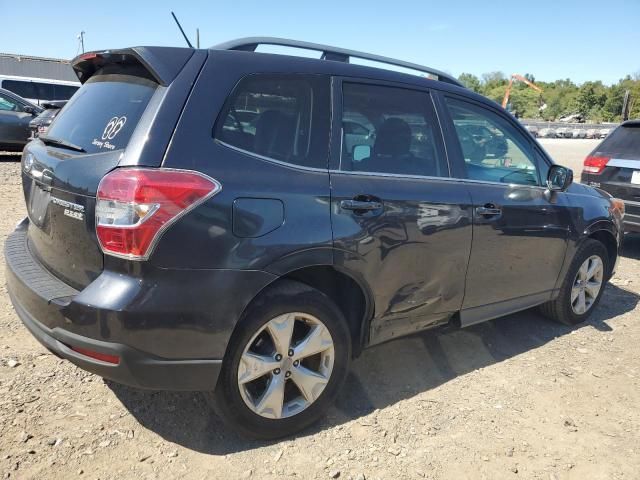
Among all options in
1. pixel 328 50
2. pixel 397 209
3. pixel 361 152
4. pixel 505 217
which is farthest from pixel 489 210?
pixel 328 50

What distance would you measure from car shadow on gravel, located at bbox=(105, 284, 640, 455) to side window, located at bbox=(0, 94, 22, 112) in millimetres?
11869

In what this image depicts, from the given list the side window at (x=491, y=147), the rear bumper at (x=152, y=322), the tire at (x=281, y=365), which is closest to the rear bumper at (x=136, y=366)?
the rear bumper at (x=152, y=322)

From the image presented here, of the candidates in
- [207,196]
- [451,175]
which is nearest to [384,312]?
[451,175]

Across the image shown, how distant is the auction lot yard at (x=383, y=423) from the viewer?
2562 mm

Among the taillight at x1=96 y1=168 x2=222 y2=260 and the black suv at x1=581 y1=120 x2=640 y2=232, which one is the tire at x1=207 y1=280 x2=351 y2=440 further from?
the black suv at x1=581 y1=120 x2=640 y2=232

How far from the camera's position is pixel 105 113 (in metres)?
2.65

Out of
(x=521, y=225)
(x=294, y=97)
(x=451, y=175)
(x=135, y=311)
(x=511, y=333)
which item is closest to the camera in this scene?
(x=135, y=311)

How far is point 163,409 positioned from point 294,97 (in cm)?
186

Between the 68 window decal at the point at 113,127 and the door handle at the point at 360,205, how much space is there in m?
1.12

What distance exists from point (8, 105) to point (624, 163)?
13.0m

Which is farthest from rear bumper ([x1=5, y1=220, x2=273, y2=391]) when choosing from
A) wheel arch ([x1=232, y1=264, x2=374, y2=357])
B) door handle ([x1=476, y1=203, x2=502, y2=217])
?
door handle ([x1=476, y1=203, x2=502, y2=217])

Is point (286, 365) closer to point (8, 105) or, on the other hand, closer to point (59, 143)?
point (59, 143)

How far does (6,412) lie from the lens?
280 centimetres

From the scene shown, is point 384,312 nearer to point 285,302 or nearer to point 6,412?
point 285,302
